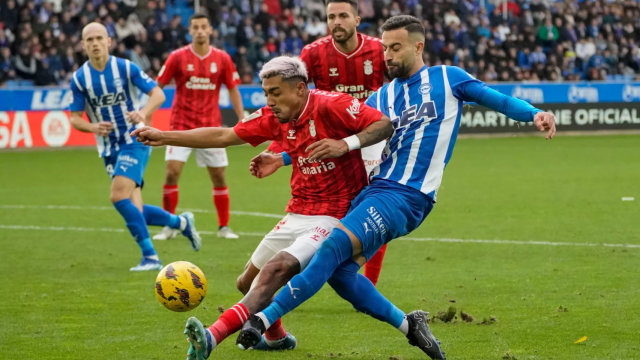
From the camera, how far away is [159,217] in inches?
379

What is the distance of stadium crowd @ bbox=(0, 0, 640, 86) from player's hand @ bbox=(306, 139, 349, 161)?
1870cm

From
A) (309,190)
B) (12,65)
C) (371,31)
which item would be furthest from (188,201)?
(371,31)

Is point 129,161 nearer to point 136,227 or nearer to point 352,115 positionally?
point 136,227

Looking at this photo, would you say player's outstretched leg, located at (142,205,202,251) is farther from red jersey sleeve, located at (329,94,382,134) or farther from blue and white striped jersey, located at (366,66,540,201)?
red jersey sleeve, located at (329,94,382,134)

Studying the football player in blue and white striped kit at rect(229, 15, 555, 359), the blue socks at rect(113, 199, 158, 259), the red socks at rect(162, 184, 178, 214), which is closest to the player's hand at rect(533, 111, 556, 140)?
the football player in blue and white striped kit at rect(229, 15, 555, 359)

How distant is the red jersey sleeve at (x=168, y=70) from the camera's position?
36.4 ft

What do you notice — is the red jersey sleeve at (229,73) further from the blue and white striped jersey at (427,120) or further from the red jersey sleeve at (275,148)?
the blue and white striped jersey at (427,120)

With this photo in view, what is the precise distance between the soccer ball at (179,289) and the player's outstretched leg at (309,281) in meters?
0.78

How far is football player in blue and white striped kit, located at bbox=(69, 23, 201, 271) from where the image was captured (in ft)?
28.7

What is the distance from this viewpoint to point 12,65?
22906mm

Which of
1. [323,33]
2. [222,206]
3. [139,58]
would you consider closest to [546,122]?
[222,206]

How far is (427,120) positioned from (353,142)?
2.07 feet

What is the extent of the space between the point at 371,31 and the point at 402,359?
78.5 feet

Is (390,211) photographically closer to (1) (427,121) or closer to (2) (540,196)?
(1) (427,121)
